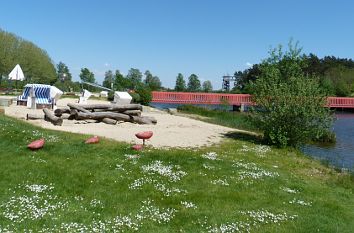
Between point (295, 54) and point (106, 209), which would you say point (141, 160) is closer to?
point (106, 209)

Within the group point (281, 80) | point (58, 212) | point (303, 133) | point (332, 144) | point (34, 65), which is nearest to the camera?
point (58, 212)

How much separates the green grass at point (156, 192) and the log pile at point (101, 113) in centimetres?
754

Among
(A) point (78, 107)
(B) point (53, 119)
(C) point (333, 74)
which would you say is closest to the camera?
(B) point (53, 119)

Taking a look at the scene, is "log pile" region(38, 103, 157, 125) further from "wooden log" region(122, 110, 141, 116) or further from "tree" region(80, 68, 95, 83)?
"tree" region(80, 68, 95, 83)

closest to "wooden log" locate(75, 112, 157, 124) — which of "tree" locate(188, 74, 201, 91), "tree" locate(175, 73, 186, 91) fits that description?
"tree" locate(175, 73, 186, 91)

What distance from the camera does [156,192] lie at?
10141 millimetres

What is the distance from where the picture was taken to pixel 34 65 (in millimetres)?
68438

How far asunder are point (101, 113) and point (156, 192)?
13649 mm

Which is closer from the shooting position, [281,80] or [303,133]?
[303,133]

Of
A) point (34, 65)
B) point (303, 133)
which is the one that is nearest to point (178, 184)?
point (303, 133)

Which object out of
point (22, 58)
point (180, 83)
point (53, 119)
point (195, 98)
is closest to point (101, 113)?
point (53, 119)

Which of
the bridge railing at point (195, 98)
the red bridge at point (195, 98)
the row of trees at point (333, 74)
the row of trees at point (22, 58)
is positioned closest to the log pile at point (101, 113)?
the red bridge at point (195, 98)

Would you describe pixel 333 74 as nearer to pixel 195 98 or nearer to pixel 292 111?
pixel 195 98

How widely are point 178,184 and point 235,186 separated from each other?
1470mm
